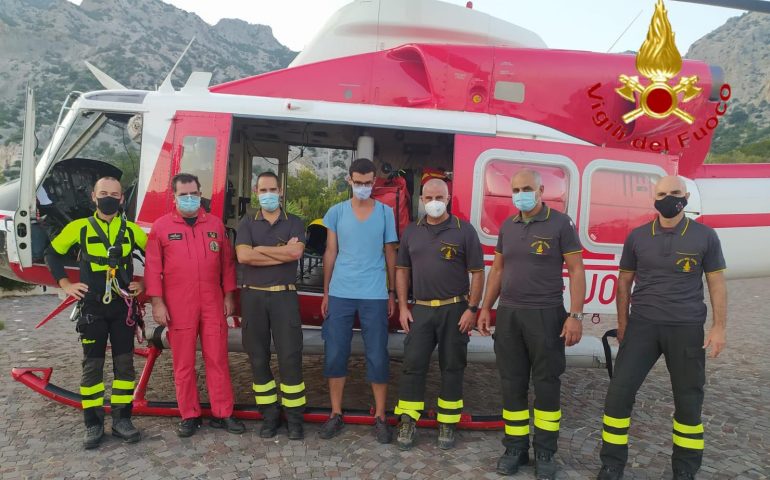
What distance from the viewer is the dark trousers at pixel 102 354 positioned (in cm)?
372

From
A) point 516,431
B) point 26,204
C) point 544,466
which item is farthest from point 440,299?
point 26,204

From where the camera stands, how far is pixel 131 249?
12.6 feet

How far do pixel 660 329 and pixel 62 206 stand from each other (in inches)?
189

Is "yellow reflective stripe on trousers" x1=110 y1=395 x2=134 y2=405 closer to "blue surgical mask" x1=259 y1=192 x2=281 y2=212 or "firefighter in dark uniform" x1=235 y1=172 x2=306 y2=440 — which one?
"firefighter in dark uniform" x1=235 y1=172 x2=306 y2=440

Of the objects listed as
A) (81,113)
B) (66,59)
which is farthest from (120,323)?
(66,59)

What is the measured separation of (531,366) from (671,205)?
1.34 m

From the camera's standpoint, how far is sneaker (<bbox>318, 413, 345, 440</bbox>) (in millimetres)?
3951

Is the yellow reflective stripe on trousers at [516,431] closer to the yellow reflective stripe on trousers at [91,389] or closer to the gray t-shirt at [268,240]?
the gray t-shirt at [268,240]

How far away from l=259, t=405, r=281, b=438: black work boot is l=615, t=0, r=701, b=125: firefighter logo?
12.3ft

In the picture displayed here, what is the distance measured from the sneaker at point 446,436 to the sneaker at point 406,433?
0.20 meters

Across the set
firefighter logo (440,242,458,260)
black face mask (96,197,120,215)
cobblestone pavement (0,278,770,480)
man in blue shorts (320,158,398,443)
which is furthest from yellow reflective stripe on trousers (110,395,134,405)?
firefighter logo (440,242,458,260)

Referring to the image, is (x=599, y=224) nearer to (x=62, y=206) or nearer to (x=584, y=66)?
(x=584, y=66)

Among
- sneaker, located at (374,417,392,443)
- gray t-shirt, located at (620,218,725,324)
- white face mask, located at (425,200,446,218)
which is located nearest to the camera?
gray t-shirt, located at (620,218,725,324)

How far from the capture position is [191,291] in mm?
3818
